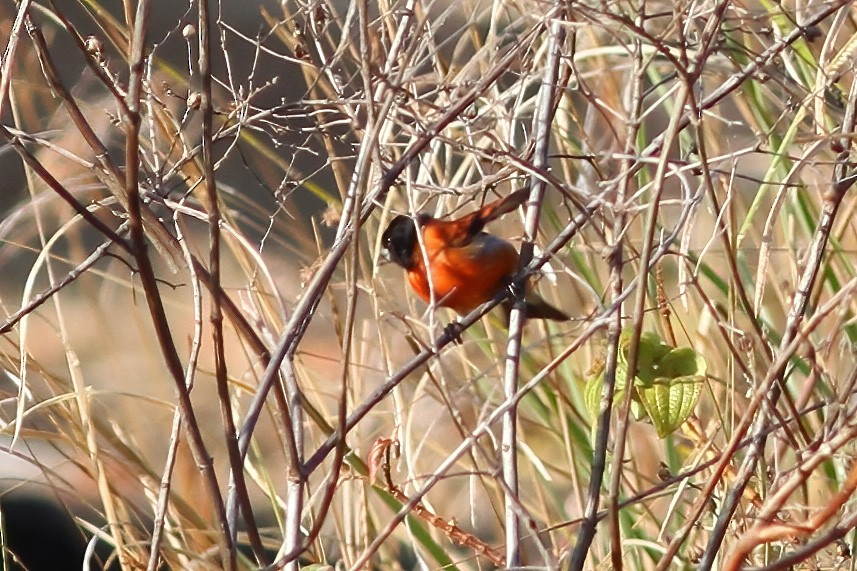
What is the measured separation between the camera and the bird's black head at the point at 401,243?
2.37 m

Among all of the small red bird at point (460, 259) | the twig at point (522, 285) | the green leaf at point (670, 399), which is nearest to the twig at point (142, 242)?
the twig at point (522, 285)

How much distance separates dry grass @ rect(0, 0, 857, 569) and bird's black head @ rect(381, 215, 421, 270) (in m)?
0.06

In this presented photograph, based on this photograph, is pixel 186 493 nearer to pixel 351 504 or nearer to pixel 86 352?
pixel 351 504

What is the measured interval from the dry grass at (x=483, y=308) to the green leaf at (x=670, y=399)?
5 cm

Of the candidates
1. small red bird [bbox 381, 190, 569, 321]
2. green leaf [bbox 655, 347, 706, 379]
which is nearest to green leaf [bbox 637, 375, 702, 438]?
green leaf [bbox 655, 347, 706, 379]

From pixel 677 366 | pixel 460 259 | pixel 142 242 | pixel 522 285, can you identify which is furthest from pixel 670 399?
pixel 460 259

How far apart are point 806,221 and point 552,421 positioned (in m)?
0.64

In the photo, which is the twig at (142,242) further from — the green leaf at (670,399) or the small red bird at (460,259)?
the small red bird at (460,259)

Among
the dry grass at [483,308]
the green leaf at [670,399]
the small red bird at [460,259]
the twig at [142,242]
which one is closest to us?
the twig at [142,242]

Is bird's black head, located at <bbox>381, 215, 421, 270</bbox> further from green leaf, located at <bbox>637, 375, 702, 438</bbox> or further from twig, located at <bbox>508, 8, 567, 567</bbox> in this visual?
green leaf, located at <bbox>637, 375, 702, 438</bbox>

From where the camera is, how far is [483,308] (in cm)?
171

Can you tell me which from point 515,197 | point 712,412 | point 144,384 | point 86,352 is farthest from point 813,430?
point 86,352

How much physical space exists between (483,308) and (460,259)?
2.28 feet

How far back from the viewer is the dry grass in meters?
1.24
